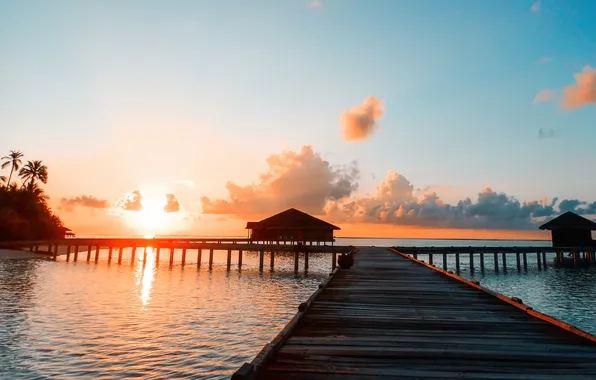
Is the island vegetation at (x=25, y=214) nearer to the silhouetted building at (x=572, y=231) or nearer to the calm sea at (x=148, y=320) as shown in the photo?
the calm sea at (x=148, y=320)

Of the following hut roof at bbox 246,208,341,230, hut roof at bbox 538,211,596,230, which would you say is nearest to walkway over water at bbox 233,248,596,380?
hut roof at bbox 246,208,341,230

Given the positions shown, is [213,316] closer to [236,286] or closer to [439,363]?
[236,286]

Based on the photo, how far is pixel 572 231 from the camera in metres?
48.8

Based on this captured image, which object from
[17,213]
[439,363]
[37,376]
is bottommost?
[37,376]

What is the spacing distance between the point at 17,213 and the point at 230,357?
55728mm

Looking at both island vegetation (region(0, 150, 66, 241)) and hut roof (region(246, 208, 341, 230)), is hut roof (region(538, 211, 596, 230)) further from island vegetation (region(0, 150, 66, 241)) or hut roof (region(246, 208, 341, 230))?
island vegetation (region(0, 150, 66, 241))

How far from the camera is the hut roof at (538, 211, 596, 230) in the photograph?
1896 inches

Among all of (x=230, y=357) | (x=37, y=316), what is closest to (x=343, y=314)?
(x=230, y=357)

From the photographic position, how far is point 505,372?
464 cm

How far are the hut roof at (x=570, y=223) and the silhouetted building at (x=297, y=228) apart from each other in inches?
1028

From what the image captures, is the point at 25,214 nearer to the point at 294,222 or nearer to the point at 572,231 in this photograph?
the point at 294,222

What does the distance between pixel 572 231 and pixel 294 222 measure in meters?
33.5

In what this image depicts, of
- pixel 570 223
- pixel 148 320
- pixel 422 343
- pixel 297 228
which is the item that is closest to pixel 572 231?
pixel 570 223

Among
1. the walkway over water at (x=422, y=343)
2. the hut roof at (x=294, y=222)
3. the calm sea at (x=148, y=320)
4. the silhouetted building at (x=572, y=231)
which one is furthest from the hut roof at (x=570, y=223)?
the walkway over water at (x=422, y=343)
